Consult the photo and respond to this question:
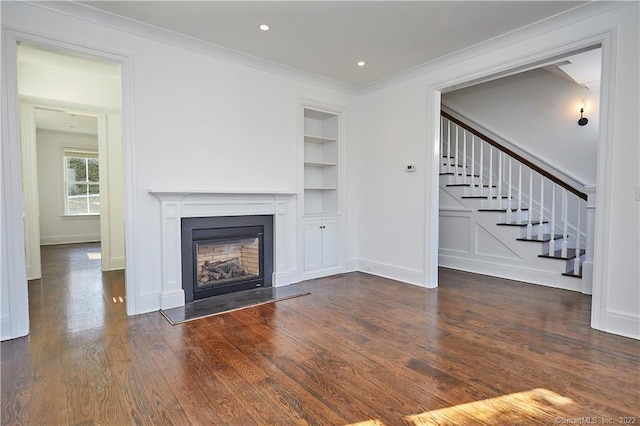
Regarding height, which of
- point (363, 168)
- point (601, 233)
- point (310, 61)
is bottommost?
point (601, 233)

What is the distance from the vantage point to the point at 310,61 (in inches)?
161

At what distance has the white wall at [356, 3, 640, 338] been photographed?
2.76 m

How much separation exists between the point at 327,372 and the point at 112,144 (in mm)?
4905

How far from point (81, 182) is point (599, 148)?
10548 millimetres

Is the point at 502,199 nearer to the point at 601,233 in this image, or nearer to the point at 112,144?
the point at 601,233

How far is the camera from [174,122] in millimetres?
3527

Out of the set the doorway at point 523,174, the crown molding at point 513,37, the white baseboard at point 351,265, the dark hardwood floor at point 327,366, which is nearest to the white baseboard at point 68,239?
the dark hardwood floor at point 327,366

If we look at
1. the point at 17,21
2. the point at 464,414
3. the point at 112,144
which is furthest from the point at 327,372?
the point at 112,144

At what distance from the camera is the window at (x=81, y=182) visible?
28.6 ft

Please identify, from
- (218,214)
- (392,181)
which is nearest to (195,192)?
(218,214)

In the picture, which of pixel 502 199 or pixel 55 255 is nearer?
pixel 502 199

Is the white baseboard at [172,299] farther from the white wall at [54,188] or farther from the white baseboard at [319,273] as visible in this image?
the white wall at [54,188]

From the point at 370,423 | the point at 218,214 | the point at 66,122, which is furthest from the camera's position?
the point at 66,122

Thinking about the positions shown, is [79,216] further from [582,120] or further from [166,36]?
[582,120]
